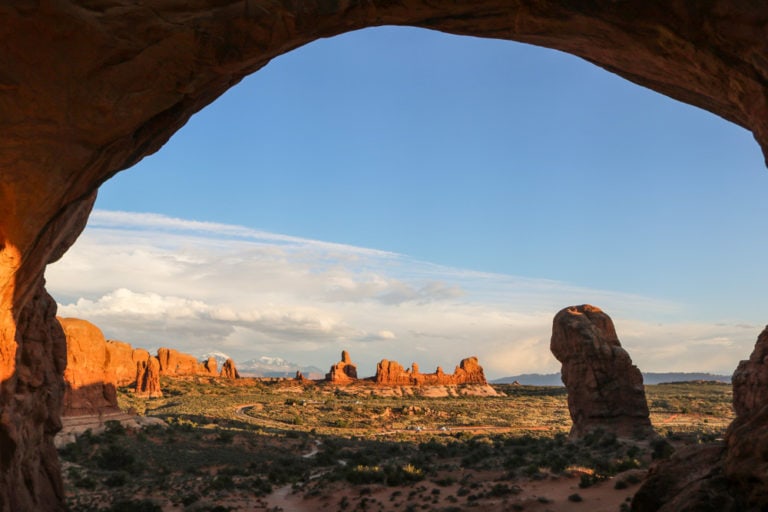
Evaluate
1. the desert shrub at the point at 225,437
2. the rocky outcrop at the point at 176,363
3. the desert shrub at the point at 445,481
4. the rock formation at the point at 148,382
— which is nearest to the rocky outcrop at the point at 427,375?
the rocky outcrop at the point at 176,363

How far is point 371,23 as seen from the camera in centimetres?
1016

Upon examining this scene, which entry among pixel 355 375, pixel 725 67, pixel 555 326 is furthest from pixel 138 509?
pixel 355 375

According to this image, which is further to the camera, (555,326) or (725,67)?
(555,326)

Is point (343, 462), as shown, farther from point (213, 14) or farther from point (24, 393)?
point (213, 14)

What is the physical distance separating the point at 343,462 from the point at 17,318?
2457 centimetres

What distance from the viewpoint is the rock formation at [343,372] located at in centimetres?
10244

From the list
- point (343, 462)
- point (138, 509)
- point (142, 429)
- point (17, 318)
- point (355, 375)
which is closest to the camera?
point (17, 318)

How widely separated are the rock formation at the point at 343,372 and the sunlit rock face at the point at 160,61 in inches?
3674

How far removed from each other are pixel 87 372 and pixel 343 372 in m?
72.3

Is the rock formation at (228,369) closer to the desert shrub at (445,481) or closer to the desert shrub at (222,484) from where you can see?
the desert shrub at (222,484)

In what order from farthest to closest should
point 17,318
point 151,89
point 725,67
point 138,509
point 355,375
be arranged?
point 355,375 → point 138,509 → point 17,318 → point 151,89 → point 725,67

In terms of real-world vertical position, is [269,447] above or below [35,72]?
below

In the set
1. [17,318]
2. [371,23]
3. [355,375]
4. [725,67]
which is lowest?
[355,375]

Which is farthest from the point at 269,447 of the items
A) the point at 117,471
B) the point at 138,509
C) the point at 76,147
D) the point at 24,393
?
the point at 76,147
